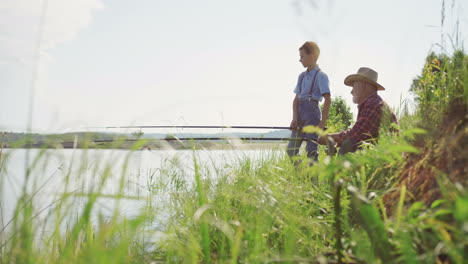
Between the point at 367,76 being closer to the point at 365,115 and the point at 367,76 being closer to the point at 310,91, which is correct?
the point at 365,115

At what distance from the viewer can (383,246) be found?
99 cm

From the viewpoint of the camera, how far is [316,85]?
4445mm

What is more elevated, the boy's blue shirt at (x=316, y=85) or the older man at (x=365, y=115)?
the boy's blue shirt at (x=316, y=85)

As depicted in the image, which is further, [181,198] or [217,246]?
[181,198]

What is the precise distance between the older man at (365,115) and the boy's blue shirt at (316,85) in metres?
0.63

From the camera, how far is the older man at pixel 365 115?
3205 millimetres

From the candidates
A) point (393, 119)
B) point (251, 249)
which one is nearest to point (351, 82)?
point (393, 119)

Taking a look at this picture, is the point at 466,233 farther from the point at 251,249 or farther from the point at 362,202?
the point at 251,249

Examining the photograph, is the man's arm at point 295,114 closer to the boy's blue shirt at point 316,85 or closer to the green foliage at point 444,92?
the boy's blue shirt at point 316,85

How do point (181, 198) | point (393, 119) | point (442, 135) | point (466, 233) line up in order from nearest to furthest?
point (466, 233), point (442, 135), point (181, 198), point (393, 119)

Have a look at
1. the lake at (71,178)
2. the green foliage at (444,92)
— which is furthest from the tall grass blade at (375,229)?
the green foliage at (444,92)

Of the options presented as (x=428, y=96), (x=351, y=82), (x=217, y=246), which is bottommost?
(x=217, y=246)

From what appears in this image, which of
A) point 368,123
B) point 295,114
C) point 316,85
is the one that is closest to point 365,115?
point 368,123

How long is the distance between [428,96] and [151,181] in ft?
10.2
